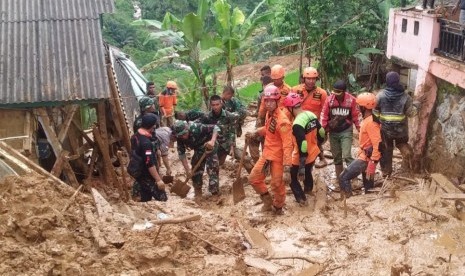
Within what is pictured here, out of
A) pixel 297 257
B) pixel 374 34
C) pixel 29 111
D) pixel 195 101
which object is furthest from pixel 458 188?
pixel 195 101

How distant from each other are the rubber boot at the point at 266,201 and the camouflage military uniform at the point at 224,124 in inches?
61.3

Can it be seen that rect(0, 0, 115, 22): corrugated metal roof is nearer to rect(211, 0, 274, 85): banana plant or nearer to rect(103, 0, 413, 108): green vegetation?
rect(103, 0, 413, 108): green vegetation

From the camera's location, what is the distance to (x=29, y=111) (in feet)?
28.1

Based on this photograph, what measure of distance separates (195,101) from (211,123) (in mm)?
8748

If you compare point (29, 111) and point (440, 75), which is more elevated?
point (440, 75)

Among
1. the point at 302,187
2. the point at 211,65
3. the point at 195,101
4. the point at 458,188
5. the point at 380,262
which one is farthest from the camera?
the point at 195,101

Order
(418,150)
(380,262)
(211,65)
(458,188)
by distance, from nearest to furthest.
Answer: (380,262), (458,188), (418,150), (211,65)

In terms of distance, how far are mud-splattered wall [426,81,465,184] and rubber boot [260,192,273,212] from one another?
8.63 ft

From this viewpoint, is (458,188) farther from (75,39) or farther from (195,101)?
(195,101)

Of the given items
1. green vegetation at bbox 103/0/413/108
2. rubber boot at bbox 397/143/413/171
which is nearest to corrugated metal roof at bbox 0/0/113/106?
green vegetation at bbox 103/0/413/108

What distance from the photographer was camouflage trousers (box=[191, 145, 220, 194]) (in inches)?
343

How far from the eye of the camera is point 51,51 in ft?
28.7

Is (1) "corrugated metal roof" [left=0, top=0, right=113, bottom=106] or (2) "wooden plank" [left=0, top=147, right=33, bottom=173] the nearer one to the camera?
(2) "wooden plank" [left=0, top=147, right=33, bottom=173]

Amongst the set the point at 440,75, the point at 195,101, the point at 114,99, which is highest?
the point at 440,75
